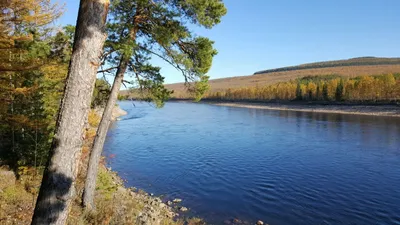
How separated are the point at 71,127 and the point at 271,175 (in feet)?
57.5

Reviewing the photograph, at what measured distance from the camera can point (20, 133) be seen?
12.4 m

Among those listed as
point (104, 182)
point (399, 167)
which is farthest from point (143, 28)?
point (399, 167)

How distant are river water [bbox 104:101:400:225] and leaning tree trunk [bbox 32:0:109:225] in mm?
9821

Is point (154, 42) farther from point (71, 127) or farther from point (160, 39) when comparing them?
point (71, 127)

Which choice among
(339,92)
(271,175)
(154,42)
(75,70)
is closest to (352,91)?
(339,92)

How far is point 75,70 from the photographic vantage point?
3186 millimetres

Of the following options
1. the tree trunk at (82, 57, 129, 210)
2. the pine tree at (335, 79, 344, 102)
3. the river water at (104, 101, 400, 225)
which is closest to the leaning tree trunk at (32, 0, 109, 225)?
the tree trunk at (82, 57, 129, 210)

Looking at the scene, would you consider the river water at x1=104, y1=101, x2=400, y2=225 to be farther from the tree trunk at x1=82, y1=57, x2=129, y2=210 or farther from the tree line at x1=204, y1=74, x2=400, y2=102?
the tree line at x1=204, y1=74, x2=400, y2=102

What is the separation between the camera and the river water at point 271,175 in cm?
1338

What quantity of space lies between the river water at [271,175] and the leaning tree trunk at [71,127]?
9.82 meters

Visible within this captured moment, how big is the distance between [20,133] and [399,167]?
24.6m

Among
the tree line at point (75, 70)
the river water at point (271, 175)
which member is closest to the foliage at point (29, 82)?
the tree line at point (75, 70)

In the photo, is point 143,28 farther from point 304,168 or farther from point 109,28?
point 304,168

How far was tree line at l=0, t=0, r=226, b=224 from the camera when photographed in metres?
3.18
